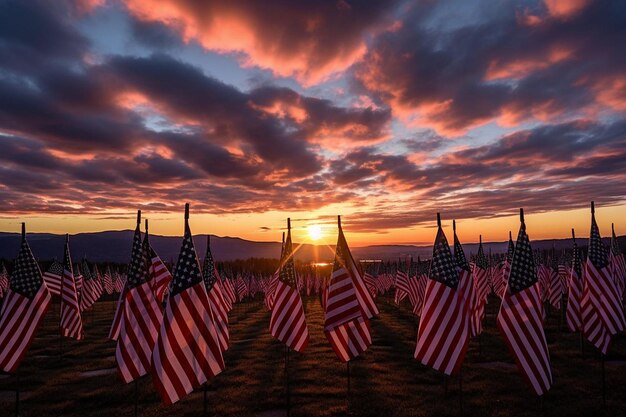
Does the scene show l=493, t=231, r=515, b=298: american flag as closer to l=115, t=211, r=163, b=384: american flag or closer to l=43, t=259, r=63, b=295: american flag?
l=115, t=211, r=163, b=384: american flag

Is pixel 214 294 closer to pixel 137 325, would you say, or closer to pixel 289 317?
pixel 289 317

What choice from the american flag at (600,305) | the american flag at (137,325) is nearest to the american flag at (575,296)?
the american flag at (600,305)

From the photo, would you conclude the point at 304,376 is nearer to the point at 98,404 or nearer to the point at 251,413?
the point at 251,413

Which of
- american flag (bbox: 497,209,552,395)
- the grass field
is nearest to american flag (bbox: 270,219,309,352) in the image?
the grass field

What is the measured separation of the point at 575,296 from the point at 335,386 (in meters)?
10.9

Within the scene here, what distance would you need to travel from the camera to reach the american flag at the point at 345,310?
44.4 feet

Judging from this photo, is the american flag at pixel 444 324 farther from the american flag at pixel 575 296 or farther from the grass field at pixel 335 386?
the american flag at pixel 575 296

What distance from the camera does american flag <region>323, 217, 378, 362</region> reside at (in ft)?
44.4

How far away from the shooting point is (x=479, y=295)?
84.2 feet

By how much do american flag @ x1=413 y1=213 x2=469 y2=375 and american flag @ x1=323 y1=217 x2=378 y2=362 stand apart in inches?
92.2

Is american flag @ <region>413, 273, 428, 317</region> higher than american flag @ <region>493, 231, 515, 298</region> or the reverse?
the reverse

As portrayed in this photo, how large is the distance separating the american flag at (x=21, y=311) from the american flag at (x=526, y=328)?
11.8m

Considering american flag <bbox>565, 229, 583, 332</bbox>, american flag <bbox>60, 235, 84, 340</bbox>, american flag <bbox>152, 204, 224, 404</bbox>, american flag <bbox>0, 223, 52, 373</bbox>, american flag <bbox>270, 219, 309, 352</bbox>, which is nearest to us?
american flag <bbox>152, 204, 224, 404</bbox>

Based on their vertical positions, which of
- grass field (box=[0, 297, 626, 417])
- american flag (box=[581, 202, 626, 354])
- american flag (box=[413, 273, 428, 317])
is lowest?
grass field (box=[0, 297, 626, 417])
